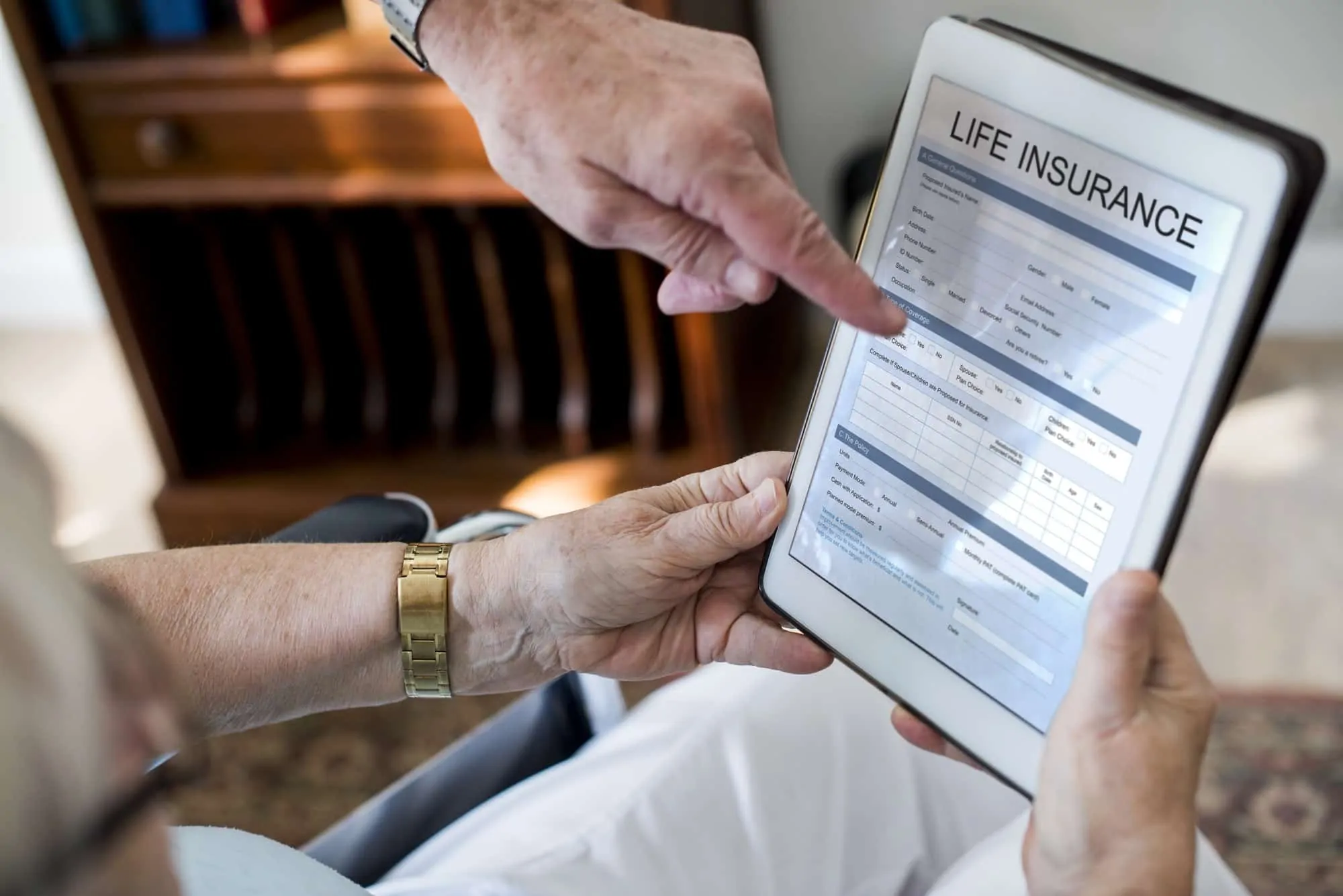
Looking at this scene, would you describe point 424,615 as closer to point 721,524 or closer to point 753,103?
point 721,524

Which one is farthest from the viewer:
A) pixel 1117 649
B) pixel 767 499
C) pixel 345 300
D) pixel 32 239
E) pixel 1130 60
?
pixel 32 239

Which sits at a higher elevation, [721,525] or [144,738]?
[144,738]

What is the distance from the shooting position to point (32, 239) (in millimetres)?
2266

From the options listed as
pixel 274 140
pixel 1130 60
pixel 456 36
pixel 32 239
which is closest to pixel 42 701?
pixel 456 36

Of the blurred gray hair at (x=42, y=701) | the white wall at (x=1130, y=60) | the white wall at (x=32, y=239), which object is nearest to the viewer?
the blurred gray hair at (x=42, y=701)

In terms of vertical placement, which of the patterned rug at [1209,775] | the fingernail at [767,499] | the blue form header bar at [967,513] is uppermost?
the blue form header bar at [967,513]

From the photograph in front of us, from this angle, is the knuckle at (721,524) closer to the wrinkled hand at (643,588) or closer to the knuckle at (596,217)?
the wrinkled hand at (643,588)

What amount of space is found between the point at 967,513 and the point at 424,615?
13.7 inches

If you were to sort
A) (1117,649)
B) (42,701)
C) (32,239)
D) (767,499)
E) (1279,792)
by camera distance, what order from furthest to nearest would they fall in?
(32,239) → (1279,792) → (767,499) → (1117,649) → (42,701)

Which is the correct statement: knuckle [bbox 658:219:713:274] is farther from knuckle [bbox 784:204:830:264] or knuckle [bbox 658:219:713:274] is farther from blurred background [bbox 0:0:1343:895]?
blurred background [bbox 0:0:1343:895]

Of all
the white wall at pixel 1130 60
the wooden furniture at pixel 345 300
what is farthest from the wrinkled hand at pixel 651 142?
the white wall at pixel 1130 60

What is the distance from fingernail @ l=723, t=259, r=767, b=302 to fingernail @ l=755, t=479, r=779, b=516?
137mm

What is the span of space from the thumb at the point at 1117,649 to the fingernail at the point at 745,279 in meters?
0.23

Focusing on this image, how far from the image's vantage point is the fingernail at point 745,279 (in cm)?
63
